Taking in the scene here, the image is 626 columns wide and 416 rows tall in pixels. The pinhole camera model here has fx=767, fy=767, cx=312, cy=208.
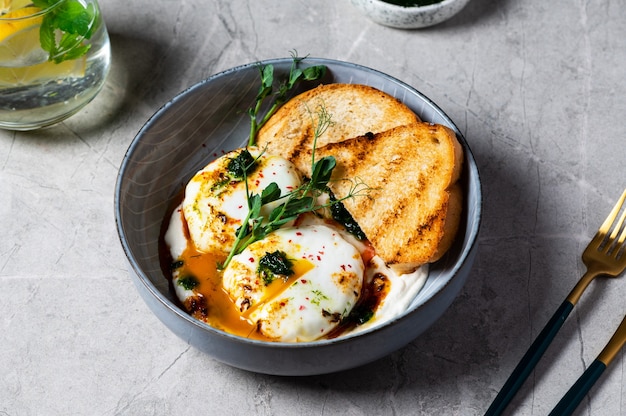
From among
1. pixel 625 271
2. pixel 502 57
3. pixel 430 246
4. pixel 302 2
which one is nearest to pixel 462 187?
pixel 430 246

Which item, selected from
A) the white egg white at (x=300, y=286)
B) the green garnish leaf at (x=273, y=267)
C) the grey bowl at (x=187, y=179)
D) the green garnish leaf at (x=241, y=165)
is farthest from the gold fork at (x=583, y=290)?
the green garnish leaf at (x=241, y=165)

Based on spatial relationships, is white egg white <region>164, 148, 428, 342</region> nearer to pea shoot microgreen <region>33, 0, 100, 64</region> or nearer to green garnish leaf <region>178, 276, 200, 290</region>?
green garnish leaf <region>178, 276, 200, 290</region>

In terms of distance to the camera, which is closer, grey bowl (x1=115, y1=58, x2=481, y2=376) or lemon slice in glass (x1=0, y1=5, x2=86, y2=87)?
grey bowl (x1=115, y1=58, x2=481, y2=376)

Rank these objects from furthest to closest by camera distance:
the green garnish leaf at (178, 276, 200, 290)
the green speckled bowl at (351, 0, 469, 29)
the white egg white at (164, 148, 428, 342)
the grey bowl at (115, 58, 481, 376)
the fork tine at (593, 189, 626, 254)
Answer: the green speckled bowl at (351, 0, 469, 29)
the fork tine at (593, 189, 626, 254)
the green garnish leaf at (178, 276, 200, 290)
the white egg white at (164, 148, 428, 342)
the grey bowl at (115, 58, 481, 376)

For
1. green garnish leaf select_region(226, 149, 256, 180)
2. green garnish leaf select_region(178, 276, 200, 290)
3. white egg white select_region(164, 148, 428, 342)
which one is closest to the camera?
white egg white select_region(164, 148, 428, 342)

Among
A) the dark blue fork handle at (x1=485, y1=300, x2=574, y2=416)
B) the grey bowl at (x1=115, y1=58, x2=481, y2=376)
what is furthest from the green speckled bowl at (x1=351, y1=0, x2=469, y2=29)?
the dark blue fork handle at (x1=485, y1=300, x2=574, y2=416)

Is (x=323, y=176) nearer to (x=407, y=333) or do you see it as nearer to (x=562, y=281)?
(x=407, y=333)

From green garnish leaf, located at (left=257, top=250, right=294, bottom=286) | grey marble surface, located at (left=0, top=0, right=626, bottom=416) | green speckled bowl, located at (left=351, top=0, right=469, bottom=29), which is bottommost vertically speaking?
grey marble surface, located at (left=0, top=0, right=626, bottom=416)
